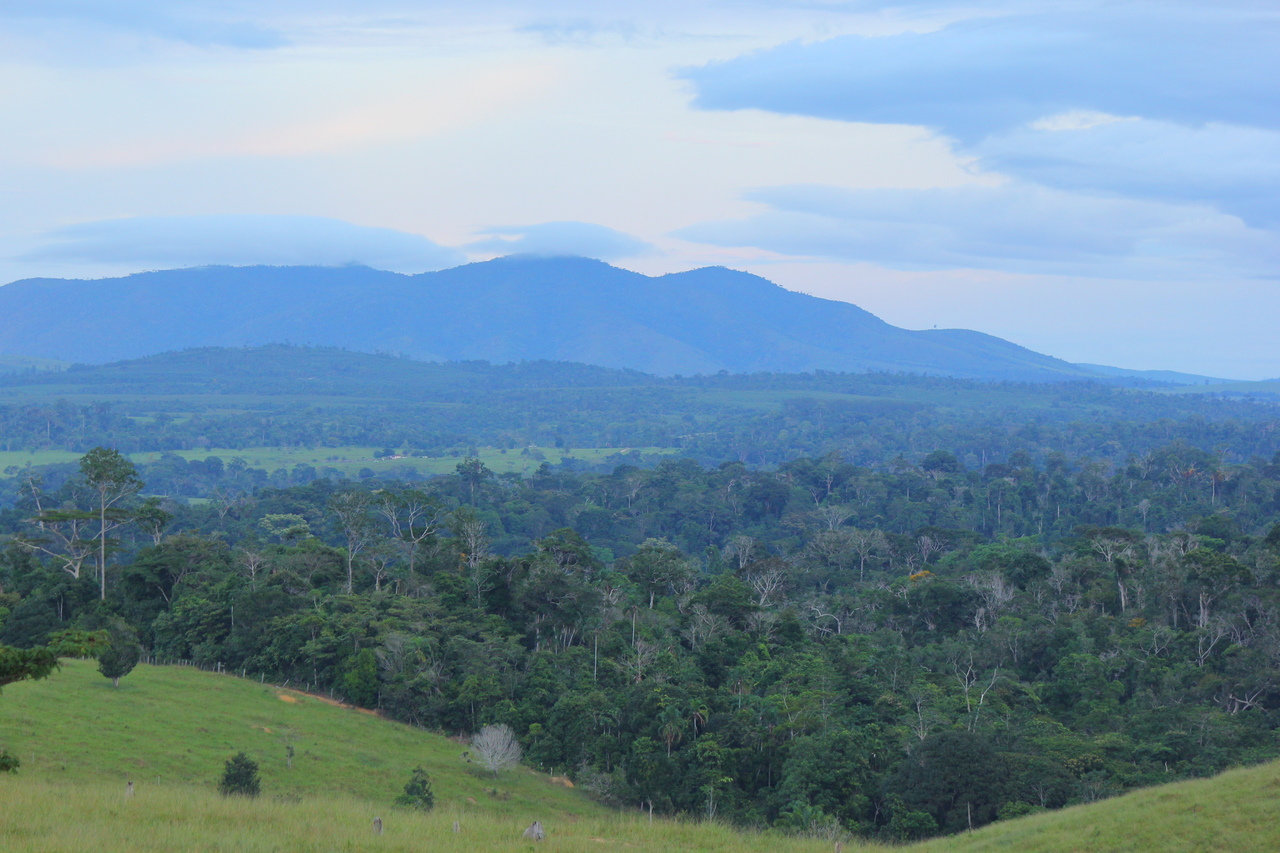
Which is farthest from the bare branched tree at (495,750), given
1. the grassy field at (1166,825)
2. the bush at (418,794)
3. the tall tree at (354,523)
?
the tall tree at (354,523)

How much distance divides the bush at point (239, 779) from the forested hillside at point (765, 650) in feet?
34.9

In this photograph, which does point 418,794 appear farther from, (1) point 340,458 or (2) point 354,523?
(1) point 340,458

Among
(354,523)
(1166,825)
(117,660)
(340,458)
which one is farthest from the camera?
(340,458)

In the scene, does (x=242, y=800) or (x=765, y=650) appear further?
(x=765, y=650)

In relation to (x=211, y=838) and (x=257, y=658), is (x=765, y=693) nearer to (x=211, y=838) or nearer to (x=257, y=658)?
(x=257, y=658)

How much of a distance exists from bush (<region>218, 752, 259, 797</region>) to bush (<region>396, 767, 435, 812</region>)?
126 inches

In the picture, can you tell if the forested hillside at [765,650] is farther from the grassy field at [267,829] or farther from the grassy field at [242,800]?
the grassy field at [267,829]

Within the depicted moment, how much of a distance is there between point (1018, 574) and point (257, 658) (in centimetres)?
3311

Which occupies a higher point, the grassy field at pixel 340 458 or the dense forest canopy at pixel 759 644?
the dense forest canopy at pixel 759 644

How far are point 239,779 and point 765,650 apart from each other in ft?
68.6

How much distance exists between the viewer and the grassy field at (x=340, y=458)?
421ft

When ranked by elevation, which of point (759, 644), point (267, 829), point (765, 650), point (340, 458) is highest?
point (267, 829)

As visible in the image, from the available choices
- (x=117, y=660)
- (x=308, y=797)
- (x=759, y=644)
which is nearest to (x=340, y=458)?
(x=759, y=644)

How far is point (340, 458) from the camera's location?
136750 millimetres
